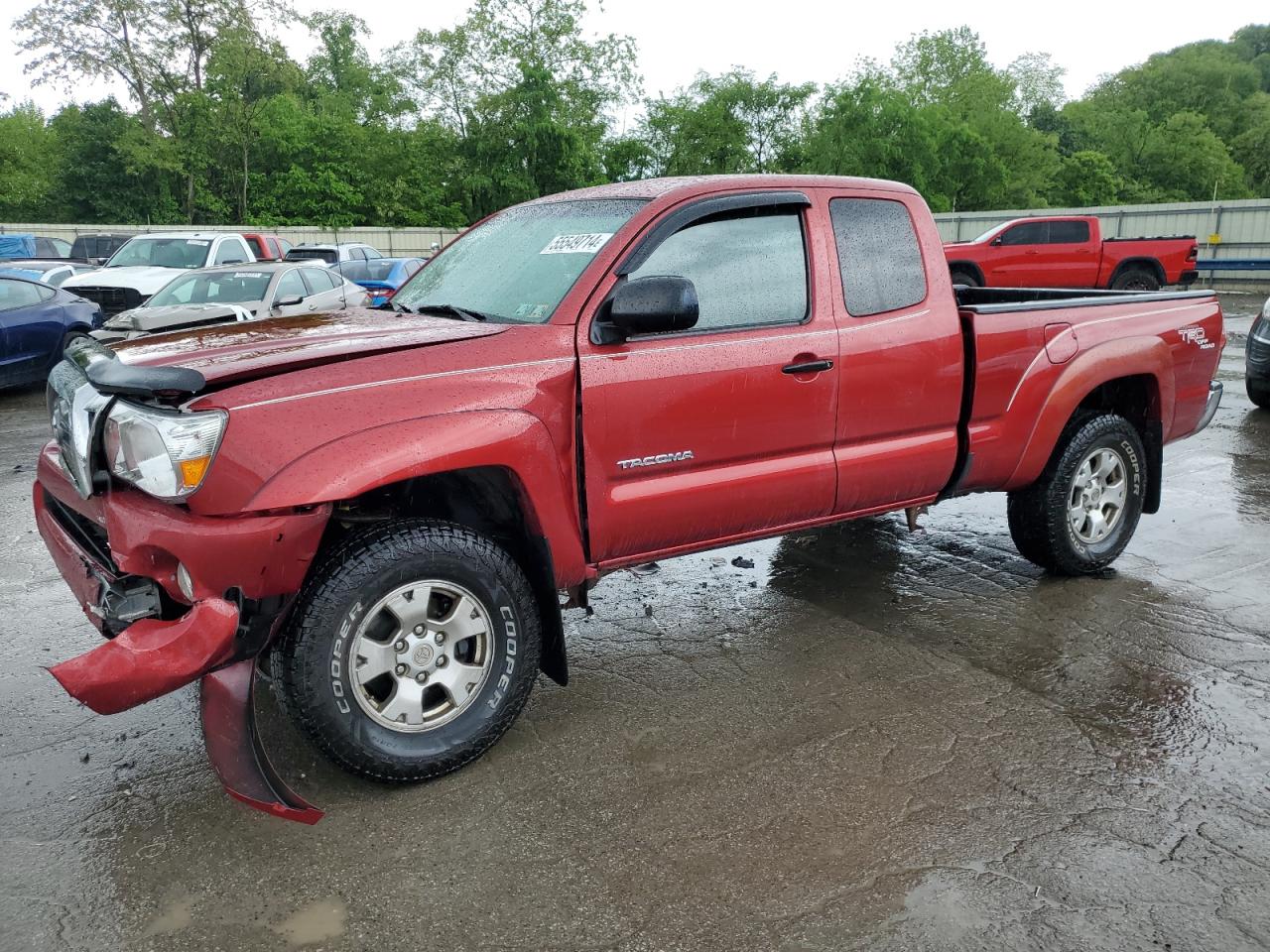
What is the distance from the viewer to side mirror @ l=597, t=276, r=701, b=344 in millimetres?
3328

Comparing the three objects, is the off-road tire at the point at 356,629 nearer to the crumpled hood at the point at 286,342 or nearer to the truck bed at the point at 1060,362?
the crumpled hood at the point at 286,342

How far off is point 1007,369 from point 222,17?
4526 cm

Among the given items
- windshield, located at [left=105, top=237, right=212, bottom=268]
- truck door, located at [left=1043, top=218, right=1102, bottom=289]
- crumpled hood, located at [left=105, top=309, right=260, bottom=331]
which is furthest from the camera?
truck door, located at [left=1043, top=218, right=1102, bottom=289]

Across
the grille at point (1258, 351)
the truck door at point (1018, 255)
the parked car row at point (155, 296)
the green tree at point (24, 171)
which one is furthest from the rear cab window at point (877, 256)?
the green tree at point (24, 171)

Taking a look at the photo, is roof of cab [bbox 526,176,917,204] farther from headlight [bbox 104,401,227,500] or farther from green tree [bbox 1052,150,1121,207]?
green tree [bbox 1052,150,1121,207]

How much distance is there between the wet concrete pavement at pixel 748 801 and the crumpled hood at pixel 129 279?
11016mm

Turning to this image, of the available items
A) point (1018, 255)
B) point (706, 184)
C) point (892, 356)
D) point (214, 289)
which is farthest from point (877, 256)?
point (1018, 255)

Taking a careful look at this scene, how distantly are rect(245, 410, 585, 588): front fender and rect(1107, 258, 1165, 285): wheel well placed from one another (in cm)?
2016

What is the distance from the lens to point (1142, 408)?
5.30m

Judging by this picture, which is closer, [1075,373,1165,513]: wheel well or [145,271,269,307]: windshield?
[1075,373,1165,513]: wheel well

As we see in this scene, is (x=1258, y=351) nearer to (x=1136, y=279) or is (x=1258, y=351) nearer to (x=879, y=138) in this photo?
(x=1136, y=279)

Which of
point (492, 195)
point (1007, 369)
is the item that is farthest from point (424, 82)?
point (1007, 369)

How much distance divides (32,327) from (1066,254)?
18.0 m

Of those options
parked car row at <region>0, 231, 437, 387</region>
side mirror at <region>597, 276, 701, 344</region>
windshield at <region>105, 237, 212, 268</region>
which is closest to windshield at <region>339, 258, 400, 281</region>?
parked car row at <region>0, 231, 437, 387</region>
